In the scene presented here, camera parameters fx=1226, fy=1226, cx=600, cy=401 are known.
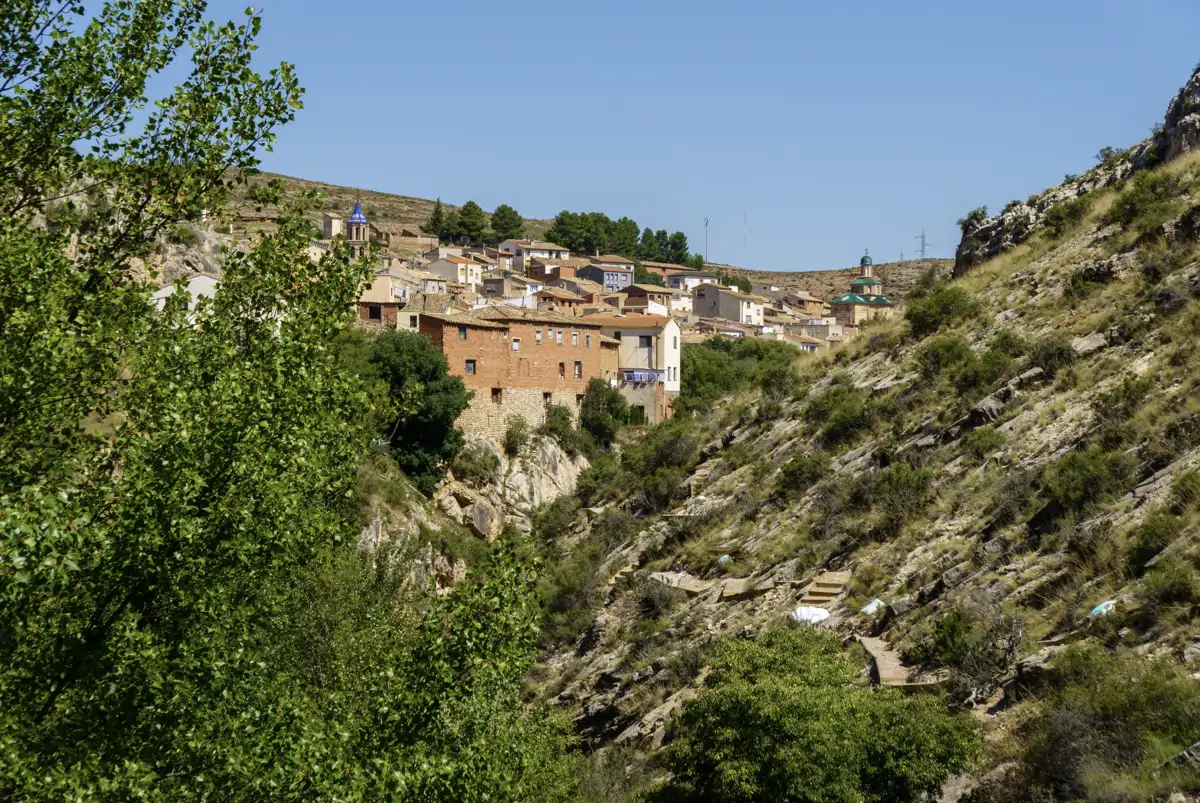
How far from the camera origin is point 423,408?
55719 millimetres

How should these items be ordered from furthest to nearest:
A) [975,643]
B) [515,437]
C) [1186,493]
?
[515,437] → [975,643] → [1186,493]

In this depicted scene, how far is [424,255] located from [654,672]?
9727 cm

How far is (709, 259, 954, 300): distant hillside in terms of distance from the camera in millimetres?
149125

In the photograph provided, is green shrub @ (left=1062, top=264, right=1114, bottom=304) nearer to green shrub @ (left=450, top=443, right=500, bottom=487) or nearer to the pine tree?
green shrub @ (left=450, top=443, right=500, bottom=487)

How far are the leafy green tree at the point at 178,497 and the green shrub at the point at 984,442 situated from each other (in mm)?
14567

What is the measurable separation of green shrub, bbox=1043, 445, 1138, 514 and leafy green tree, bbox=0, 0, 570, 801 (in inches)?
441

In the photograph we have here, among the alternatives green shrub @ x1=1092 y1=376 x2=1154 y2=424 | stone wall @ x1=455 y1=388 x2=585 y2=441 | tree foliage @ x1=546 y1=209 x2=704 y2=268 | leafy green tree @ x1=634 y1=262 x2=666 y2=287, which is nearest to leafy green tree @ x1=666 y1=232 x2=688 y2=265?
tree foliage @ x1=546 y1=209 x2=704 y2=268

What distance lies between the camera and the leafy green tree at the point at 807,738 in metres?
16.0

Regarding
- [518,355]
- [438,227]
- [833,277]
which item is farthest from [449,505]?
[833,277]

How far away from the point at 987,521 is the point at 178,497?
16.7 m

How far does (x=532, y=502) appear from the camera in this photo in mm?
59719

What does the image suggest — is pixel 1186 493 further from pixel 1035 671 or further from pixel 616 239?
pixel 616 239

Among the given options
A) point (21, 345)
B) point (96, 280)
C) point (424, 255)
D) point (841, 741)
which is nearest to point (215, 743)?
point (21, 345)

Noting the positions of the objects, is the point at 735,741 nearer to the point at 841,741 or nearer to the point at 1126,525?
the point at 841,741
